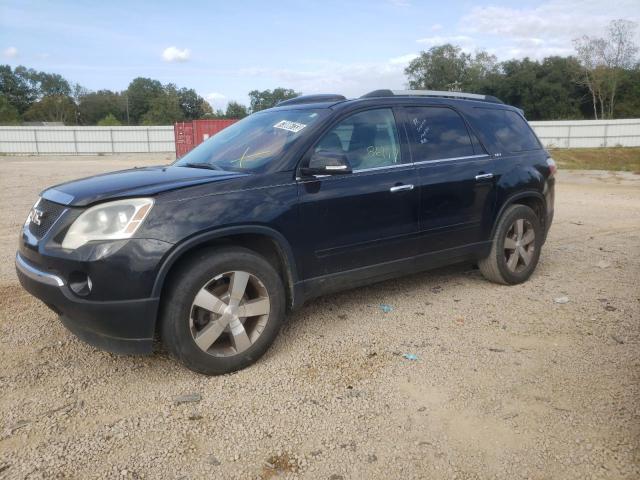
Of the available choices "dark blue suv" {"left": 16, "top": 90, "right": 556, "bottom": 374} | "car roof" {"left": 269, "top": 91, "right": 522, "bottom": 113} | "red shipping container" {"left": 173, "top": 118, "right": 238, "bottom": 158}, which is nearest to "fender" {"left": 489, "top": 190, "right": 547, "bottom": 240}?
"dark blue suv" {"left": 16, "top": 90, "right": 556, "bottom": 374}

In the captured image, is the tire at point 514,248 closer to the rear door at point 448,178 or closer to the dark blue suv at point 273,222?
the dark blue suv at point 273,222

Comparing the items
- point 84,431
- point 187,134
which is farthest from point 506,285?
point 187,134

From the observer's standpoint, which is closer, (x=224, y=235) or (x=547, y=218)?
(x=224, y=235)

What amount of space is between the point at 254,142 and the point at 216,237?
1138 mm

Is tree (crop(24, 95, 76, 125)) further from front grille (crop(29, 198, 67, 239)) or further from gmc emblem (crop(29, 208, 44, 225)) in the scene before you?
front grille (crop(29, 198, 67, 239))

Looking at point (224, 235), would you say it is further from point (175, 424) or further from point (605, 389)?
point (605, 389)

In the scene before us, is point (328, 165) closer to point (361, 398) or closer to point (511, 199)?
point (361, 398)

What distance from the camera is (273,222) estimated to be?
137 inches

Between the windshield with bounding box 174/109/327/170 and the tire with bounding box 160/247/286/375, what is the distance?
0.77 metres

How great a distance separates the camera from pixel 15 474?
2.47 metres

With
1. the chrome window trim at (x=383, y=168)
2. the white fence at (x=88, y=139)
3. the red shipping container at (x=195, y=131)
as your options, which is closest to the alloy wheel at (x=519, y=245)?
the chrome window trim at (x=383, y=168)

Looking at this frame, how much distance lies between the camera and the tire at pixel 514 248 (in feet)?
16.5

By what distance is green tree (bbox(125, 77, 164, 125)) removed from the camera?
310ft

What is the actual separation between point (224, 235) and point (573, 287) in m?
3.73
